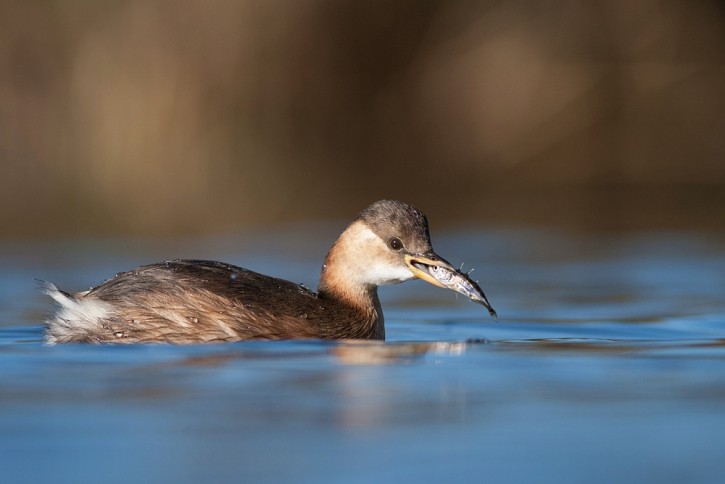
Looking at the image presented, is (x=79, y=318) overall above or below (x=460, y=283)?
below

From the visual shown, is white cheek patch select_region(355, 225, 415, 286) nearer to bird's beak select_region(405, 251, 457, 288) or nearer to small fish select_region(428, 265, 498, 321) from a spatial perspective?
bird's beak select_region(405, 251, 457, 288)

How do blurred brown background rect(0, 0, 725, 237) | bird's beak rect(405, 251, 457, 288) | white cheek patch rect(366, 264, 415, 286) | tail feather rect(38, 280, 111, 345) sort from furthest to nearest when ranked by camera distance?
blurred brown background rect(0, 0, 725, 237), white cheek patch rect(366, 264, 415, 286), bird's beak rect(405, 251, 457, 288), tail feather rect(38, 280, 111, 345)

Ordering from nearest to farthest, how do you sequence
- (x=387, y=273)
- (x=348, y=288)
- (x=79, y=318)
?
(x=79, y=318), (x=387, y=273), (x=348, y=288)

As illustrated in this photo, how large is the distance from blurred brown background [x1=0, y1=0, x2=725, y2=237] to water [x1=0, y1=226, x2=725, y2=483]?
6.20 m

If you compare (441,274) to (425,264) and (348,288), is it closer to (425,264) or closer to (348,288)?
(425,264)

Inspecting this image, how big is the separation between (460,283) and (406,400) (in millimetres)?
2076

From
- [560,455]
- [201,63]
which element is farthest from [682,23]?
[560,455]

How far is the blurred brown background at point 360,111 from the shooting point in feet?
51.1

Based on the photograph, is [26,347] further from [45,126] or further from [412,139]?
[412,139]

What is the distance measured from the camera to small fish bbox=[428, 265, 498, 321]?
7.39m

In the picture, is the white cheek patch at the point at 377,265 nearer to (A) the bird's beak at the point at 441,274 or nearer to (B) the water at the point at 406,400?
(A) the bird's beak at the point at 441,274

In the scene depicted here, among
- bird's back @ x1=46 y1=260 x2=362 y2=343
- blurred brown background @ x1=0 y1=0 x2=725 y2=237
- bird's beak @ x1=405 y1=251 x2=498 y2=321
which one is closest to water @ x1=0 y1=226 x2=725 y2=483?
bird's back @ x1=46 y1=260 x2=362 y2=343

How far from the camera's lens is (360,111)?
18594 mm

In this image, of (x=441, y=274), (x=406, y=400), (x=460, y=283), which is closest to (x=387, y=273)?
(x=441, y=274)
